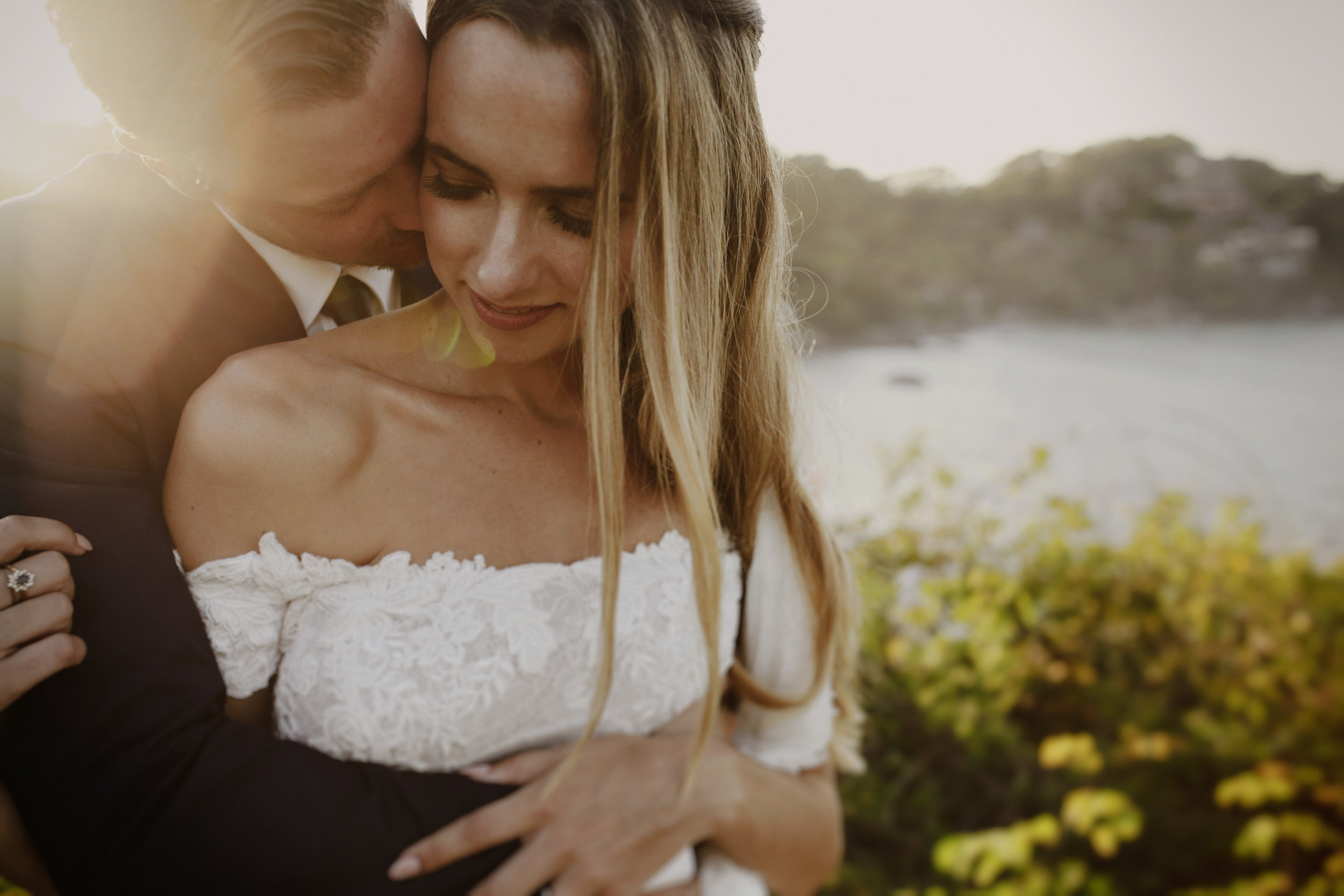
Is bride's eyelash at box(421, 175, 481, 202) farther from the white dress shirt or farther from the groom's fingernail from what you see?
the groom's fingernail

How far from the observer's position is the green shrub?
241 cm

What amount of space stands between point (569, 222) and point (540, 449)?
1.52ft

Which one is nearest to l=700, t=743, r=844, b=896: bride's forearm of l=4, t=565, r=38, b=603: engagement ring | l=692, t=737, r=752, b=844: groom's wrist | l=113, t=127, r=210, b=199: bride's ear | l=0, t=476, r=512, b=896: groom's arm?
l=692, t=737, r=752, b=844: groom's wrist

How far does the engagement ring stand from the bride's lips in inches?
28.4

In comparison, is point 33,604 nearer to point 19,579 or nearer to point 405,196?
point 19,579

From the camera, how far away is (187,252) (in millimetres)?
1236

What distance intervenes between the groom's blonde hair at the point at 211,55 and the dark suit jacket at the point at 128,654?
0.18m

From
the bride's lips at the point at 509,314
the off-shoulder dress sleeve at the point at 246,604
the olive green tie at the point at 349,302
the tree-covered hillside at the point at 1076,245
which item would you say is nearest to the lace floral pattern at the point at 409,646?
the off-shoulder dress sleeve at the point at 246,604

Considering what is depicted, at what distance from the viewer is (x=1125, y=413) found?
3359mm

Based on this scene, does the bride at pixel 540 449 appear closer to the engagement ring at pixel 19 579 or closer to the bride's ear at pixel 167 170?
the engagement ring at pixel 19 579

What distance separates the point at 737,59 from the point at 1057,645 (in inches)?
93.0

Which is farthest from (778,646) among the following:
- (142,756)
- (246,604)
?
(142,756)

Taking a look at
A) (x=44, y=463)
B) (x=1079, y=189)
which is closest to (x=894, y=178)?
(x=1079, y=189)

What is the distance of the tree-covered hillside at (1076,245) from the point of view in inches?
135
